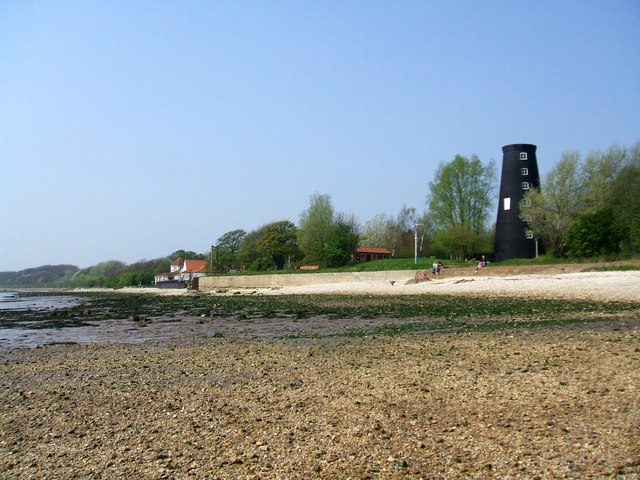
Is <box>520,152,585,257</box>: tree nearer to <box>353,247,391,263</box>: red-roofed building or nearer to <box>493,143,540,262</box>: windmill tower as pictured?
<box>493,143,540,262</box>: windmill tower

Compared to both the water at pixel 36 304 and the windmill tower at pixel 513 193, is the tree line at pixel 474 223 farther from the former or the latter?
the water at pixel 36 304

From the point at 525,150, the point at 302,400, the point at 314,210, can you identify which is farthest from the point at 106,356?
the point at 314,210

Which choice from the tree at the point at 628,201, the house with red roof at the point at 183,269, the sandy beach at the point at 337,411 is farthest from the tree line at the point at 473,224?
the sandy beach at the point at 337,411

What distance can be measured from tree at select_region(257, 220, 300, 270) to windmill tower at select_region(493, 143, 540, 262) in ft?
118

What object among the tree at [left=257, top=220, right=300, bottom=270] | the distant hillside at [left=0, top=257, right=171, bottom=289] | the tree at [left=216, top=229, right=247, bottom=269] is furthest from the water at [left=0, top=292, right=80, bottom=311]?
the distant hillside at [left=0, top=257, right=171, bottom=289]

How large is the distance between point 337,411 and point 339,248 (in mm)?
61553

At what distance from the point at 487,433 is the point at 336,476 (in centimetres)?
184

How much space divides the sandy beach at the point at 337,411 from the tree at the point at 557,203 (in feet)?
126

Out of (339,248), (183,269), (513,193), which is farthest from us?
(183,269)

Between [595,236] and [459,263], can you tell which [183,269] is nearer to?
[459,263]

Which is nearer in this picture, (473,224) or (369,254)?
(473,224)

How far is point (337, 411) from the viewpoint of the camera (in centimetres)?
675

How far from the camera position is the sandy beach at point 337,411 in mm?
5059

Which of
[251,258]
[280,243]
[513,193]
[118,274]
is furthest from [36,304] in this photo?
[118,274]
